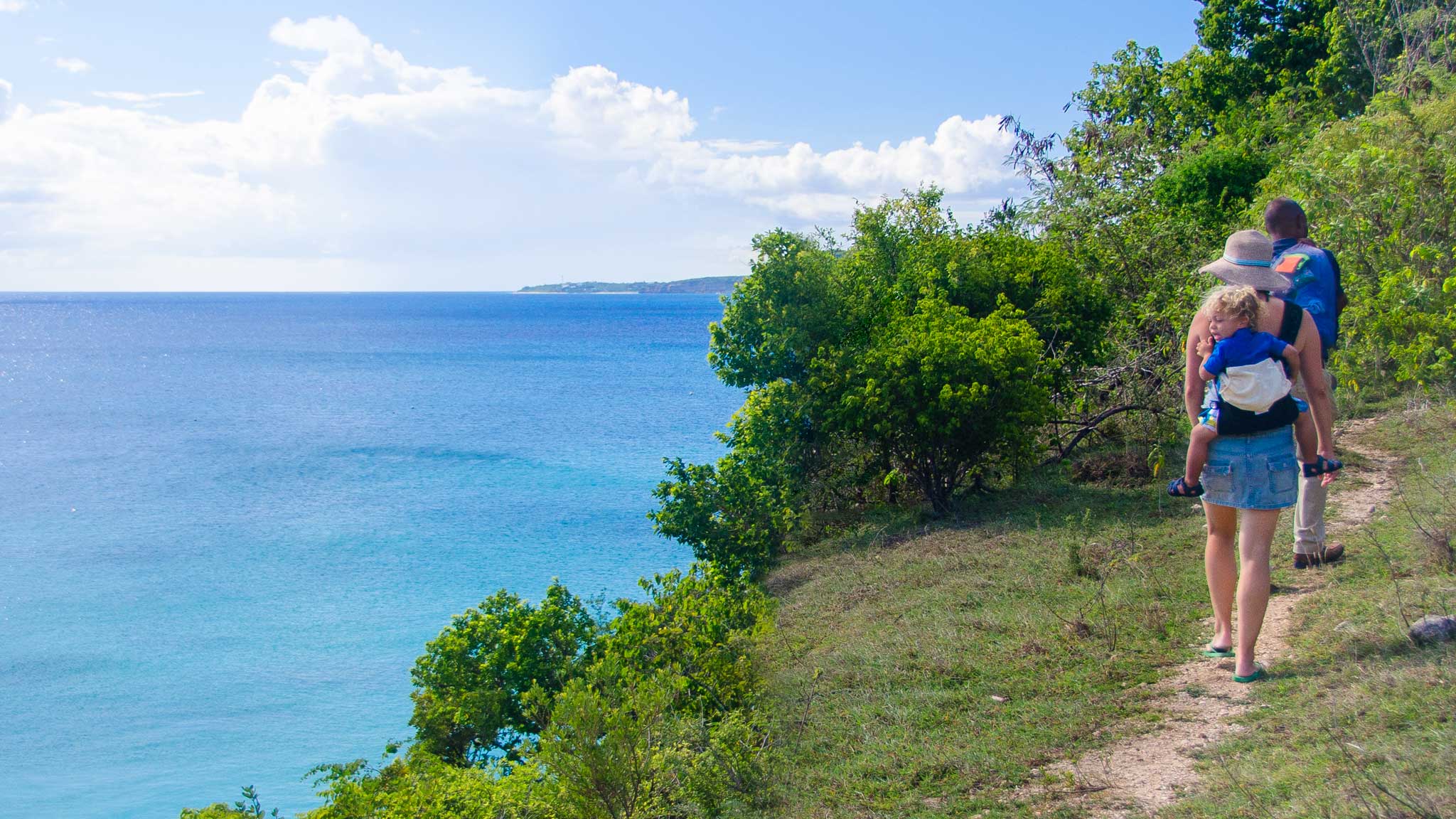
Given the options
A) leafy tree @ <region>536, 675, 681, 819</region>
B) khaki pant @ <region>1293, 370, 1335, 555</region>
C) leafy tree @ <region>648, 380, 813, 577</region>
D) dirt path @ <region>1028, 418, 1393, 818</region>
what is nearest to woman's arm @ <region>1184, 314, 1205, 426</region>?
dirt path @ <region>1028, 418, 1393, 818</region>

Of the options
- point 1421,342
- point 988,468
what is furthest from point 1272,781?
point 988,468

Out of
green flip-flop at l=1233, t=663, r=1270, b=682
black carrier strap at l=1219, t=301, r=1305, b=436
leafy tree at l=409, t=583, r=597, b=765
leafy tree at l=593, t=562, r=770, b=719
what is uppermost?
black carrier strap at l=1219, t=301, r=1305, b=436

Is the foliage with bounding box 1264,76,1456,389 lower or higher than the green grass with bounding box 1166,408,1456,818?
higher

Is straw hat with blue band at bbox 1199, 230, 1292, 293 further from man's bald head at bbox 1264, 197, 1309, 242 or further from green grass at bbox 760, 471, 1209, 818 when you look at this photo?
green grass at bbox 760, 471, 1209, 818

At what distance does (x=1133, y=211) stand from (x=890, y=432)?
762 cm

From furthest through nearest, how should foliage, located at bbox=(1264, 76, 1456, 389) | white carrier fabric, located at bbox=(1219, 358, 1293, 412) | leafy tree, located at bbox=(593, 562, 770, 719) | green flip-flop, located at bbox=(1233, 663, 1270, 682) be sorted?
foliage, located at bbox=(1264, 76, 1456, 389) → leafy tree, located at bbox=(593, 562, 770, 719) → green flip-flop, located at bbox=(1233, 663, 1270, 682) → white carrier fabric, located at bbox=(1219, 358, 1293, 412)

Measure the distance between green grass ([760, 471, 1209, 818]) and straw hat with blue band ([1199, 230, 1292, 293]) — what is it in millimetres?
2168

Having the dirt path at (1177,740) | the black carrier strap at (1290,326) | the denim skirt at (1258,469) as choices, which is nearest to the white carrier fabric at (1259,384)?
the denim skirt at (1258,469)

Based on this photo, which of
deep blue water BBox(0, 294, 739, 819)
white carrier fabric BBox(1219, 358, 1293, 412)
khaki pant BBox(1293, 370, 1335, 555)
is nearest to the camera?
white carrier fabric BBox(1219, 358, 1293, 412)

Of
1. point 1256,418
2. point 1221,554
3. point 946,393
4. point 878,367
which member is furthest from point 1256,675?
point 878,367

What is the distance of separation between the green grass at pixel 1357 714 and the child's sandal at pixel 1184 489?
3.28 ft

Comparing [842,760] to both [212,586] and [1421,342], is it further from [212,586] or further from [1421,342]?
[212,586]

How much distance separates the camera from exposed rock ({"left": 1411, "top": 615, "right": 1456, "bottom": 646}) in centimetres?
449

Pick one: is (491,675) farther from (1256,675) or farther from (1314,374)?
(1314,374)
